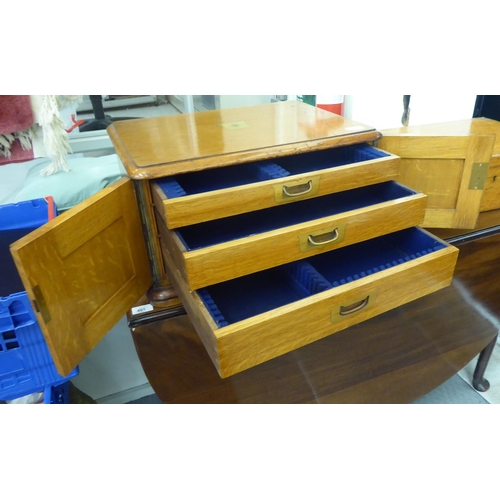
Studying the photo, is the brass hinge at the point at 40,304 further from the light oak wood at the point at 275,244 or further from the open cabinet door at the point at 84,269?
the light oak wood at the point at 275,244

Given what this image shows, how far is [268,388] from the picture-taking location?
2.88 feet

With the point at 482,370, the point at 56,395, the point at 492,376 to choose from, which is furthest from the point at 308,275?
the point at 492,376

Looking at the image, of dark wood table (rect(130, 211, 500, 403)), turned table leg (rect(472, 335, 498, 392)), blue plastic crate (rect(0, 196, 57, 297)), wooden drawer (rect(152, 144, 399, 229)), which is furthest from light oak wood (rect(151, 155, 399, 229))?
turned table leg (rect(472, 335, 498, 392))

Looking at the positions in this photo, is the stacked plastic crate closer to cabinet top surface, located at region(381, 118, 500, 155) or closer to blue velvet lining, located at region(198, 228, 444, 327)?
blue velvet lining, located at region(198, 228, 444, 327)

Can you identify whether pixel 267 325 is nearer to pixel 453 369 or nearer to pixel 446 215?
pixel 446 215

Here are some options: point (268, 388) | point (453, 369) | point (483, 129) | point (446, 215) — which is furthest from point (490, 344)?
point (268, 388)

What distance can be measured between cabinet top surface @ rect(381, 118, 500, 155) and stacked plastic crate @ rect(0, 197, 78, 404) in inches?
31.0

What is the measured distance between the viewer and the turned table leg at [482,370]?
1.26m

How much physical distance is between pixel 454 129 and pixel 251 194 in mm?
585

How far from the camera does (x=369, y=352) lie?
94 cm

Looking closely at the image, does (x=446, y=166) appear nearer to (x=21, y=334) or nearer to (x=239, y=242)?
(x=239, y=242)

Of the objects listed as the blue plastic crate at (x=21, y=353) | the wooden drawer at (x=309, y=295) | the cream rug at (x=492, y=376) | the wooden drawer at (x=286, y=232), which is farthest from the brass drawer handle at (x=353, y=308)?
the cream rug at (x=492, y=376)

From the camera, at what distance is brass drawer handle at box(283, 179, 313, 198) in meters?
0.74

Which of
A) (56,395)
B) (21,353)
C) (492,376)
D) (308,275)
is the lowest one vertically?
(492,376)
